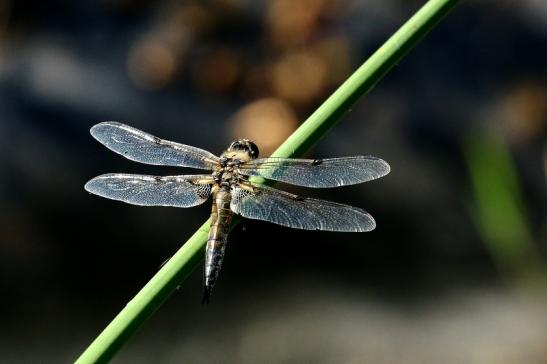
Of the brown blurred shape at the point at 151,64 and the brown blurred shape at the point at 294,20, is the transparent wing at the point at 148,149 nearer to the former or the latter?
the brown blurred shape at the point at 151,64

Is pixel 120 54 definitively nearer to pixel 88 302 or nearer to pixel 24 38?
pixel 24 38

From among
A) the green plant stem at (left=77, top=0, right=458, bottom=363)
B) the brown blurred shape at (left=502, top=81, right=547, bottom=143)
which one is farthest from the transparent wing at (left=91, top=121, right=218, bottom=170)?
the brown blurred shape at (left=502, top=81, right=547, bottom=143)

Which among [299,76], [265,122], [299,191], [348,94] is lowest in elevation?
[299,191]

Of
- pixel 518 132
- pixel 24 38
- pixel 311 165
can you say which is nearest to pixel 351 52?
pixel 518 132

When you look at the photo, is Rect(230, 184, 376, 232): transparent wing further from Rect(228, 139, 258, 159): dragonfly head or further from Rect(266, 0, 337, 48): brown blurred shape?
Rect(266, 0, 337, 48): brown blurred shape

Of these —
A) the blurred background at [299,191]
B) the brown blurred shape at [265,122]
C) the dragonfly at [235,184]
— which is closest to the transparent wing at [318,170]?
the dragonfly at [235,184]

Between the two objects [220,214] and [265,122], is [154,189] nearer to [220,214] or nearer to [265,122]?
[220,214]

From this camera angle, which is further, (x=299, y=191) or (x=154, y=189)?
(x=299, y=191)

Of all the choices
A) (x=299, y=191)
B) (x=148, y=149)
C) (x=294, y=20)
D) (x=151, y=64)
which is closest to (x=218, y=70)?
(x=151, y=64)
